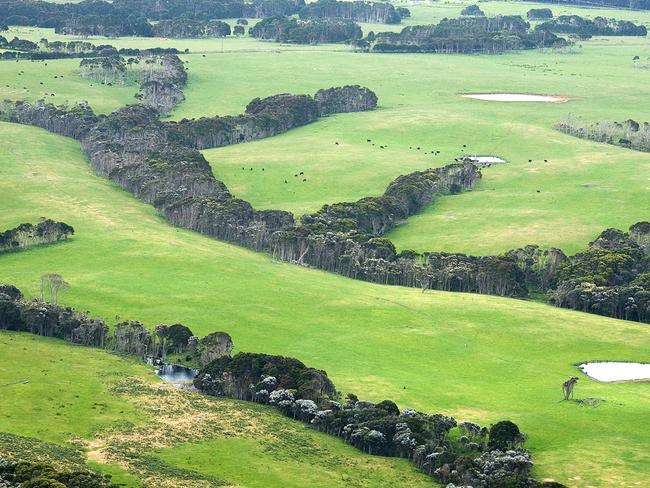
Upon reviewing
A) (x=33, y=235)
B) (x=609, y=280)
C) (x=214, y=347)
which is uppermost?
(x=609, y=280)

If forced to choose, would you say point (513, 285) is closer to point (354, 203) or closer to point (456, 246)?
point (456, 246)

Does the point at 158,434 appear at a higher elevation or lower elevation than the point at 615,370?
lower

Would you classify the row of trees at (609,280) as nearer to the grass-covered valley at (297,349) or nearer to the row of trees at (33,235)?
the grass-covered valley at (297,349)

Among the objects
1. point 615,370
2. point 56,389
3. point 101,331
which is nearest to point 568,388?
point 615,370

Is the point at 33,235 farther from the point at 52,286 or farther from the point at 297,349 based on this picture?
the point at 297,349

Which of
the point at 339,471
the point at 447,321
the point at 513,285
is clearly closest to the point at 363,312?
the point at 447,321

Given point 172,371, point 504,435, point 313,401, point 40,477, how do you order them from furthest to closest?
1. point 172,371
2. point 313,401
3. point 504,435
4. point 40,477

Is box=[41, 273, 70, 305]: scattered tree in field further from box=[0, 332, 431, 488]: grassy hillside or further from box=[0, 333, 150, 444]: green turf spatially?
box=[0, 332, 431, 488]: grassy hillside
